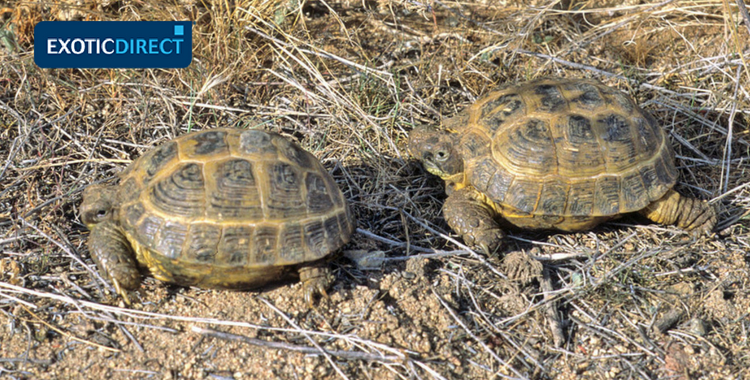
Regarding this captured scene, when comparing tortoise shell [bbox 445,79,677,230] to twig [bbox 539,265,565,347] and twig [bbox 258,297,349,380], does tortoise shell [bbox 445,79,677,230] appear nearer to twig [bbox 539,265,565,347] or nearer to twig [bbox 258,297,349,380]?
twig [bbox 539,265,565,347]

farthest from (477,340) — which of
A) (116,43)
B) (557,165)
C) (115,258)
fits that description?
(116,43)

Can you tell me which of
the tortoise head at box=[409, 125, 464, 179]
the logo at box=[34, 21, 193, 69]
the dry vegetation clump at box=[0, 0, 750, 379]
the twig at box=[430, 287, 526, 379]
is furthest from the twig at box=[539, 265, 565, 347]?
the logo at box=[34, 21, 193, 69]

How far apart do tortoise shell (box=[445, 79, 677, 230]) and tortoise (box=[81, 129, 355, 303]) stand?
49.6 inches

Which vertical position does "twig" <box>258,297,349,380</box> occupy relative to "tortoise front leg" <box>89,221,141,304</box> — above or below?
below

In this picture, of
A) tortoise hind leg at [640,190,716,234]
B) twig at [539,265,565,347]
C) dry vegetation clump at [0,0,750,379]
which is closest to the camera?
dry vegetation clump at [0,0,750,379]

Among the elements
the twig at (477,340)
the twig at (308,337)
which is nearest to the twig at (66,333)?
the twig at (308,337)

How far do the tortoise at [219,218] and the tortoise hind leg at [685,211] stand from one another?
2430 mm

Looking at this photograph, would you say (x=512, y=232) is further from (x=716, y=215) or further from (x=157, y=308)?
(x=157, y=308)

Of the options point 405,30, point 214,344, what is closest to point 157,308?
point 214,344

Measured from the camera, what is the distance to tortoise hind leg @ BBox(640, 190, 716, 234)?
477 cm

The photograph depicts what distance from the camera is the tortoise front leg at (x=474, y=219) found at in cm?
459

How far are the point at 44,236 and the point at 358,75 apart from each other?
9.96ft

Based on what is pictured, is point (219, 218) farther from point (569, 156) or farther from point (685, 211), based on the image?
point (685, 211)

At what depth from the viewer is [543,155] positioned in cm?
457
